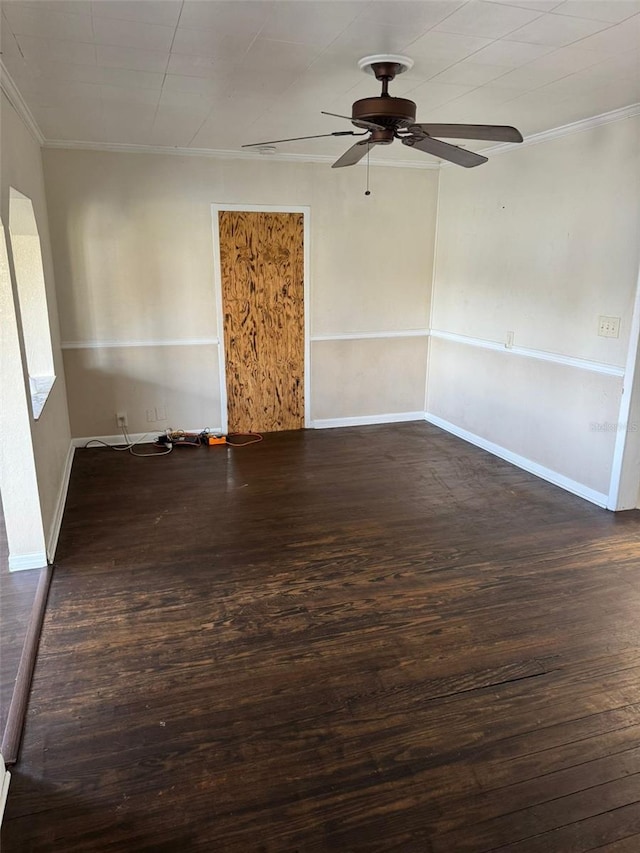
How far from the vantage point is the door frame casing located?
5.07 m

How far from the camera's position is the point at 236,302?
5.26 meters

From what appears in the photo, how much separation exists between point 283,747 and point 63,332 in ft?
13.0

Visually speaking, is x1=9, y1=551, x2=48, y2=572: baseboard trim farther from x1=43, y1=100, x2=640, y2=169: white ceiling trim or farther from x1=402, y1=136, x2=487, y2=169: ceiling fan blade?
x1=43, y1=100, x2=640, y2=169: white ceiling trim

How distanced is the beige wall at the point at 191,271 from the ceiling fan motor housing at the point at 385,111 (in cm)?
255

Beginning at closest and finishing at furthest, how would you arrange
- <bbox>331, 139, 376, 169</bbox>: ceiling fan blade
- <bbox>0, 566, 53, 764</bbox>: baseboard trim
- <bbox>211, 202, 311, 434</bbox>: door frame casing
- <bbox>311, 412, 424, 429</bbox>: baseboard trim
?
<bbox>0, 566, 53, 764</bbox>: baseboard trim
<bbox>331, 139, 376, 169</bbox>: ceiling fan blade
<bbox>211, 202, 311, 434</bbox>: door frame casing
<bbox>311, 412, 424, 429</bbox>: baseboard trim

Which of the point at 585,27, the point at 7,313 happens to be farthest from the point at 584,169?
the point at 7,313

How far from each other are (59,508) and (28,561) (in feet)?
2.23

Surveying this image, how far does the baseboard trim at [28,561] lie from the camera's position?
10.0 feet

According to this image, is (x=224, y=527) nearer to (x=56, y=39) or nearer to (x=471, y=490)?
(x=471, y=490)

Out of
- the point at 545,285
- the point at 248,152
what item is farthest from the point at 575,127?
the point at 248,152

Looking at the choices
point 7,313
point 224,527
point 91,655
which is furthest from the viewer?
point 224,527

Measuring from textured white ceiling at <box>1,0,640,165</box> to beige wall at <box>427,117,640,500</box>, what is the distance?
42 centimetres

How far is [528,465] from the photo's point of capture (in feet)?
15.1

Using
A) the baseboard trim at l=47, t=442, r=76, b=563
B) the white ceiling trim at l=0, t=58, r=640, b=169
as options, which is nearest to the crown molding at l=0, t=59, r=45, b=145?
the white ceiling trim at l=0, t=58, r=640, b=169
